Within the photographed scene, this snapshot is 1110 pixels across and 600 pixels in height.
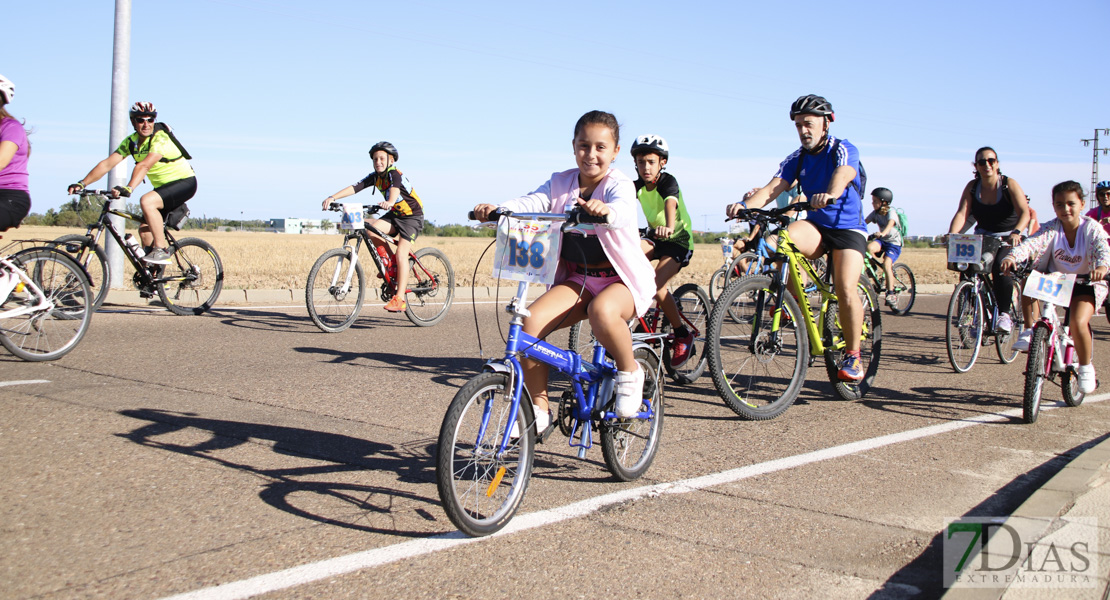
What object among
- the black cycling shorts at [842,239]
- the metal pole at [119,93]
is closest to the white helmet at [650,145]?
the black cycling shorts at [842,239]

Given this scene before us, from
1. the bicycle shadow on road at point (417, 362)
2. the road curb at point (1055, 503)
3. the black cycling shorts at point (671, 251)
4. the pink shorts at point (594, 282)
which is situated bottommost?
the road curb at point (1055, 503)

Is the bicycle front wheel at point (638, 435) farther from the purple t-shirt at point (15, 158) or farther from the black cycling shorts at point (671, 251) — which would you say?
the purple t-shirt at point (15, 158)

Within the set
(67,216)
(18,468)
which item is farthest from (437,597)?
(67,216)

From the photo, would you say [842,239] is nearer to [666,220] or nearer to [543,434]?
[666,220]

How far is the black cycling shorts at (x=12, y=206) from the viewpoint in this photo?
267 inches

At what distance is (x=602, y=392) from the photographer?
418 centimetres

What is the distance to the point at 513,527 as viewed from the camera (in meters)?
3.69

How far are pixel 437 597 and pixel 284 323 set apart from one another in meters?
7.45

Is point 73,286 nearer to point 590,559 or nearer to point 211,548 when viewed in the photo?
point 211,548

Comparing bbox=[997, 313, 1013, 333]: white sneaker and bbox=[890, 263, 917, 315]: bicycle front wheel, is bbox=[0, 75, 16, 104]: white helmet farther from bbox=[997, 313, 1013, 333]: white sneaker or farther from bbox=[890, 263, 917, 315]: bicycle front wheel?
bbox=[890, 263, 917, 315]: bicycle front wheel

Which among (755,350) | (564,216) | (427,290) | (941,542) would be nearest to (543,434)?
(564,216)

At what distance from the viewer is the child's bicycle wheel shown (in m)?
6.67

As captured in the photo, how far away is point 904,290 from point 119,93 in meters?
12.1

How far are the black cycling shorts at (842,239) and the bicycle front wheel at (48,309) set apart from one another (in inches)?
224
